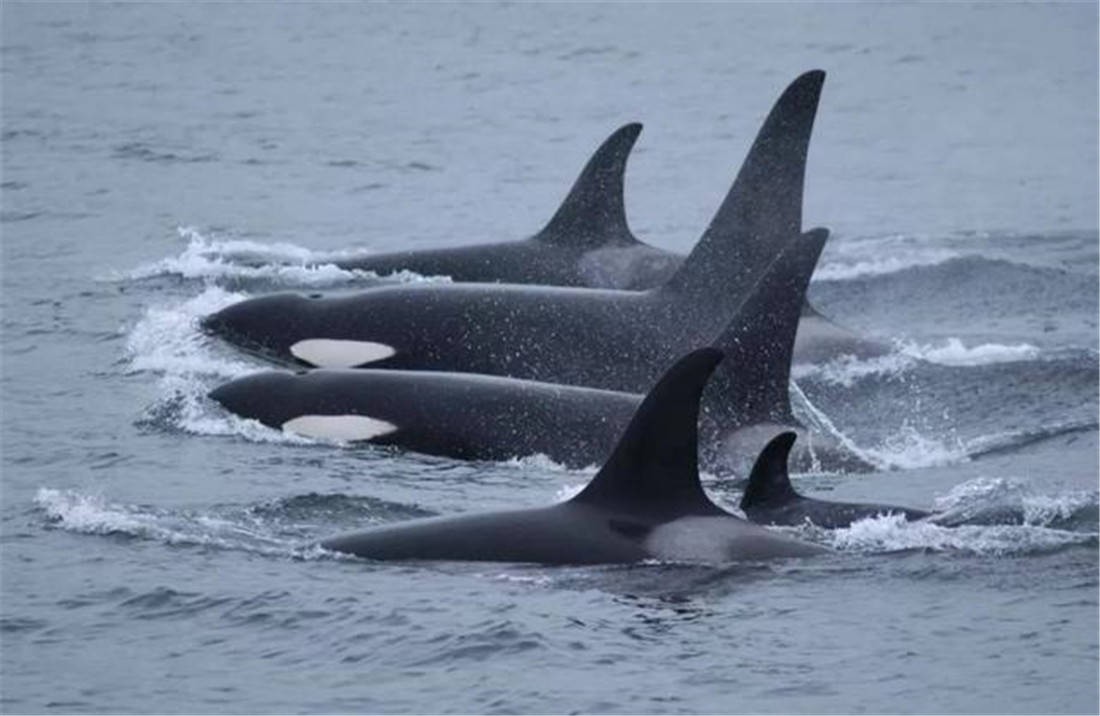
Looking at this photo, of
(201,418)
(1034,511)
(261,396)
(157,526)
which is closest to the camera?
(1034,511)

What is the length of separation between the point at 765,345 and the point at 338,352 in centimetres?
412

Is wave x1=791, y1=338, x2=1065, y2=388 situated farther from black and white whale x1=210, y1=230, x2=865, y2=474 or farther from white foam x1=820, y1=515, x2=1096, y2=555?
white foam x1=820, y1=515, x2=1096, y2=555

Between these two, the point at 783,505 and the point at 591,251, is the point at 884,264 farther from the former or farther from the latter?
the point at 783,505

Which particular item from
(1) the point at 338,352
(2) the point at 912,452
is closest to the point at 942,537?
(2) the point at 912,452

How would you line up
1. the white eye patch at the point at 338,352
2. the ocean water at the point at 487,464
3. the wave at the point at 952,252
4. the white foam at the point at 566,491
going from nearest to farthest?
the ocean water at the point at 487,464
the white foam at the point at 566,491
the white eye patch at the point at 338,352
the wave at the point at 952,252

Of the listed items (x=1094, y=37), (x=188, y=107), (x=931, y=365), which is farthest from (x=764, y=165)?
(x=1094, y=37)

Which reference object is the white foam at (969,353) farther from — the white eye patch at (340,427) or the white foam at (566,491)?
the white foam at (566,491)

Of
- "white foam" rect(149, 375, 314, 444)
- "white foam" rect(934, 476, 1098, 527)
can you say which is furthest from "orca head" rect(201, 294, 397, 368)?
"white foam" rect(934, 476, 1098, 527)

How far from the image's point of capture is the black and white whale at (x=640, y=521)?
12.7 meters

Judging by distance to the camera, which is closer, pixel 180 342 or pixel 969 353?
pixel 180 342

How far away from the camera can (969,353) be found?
20406mm

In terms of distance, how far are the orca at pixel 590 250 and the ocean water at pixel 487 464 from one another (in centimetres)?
196

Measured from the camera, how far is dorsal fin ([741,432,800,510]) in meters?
13.9

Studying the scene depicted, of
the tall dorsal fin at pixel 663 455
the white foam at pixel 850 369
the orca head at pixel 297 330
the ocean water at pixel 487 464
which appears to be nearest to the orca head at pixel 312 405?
the ocean water at pixel 487 464
